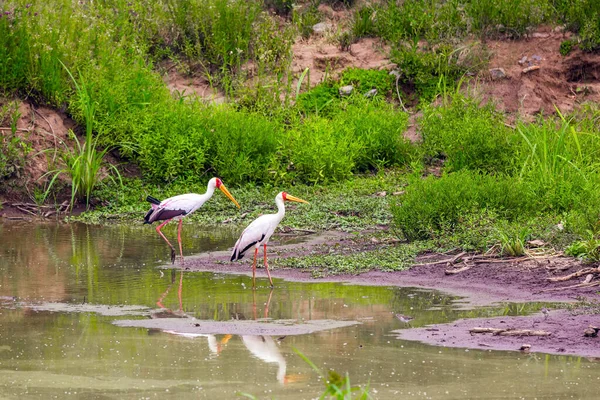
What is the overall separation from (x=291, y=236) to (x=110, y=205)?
307 cm

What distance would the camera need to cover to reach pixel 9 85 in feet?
48.7

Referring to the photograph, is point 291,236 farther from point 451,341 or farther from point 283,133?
point 451,341

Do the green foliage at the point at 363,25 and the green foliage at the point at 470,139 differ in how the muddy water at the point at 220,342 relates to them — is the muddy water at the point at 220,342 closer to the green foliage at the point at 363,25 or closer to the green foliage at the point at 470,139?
the green foliage at the point at 470,139

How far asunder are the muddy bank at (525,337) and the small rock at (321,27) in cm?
1165

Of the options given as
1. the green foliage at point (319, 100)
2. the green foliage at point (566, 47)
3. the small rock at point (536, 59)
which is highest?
the green foliage at point (566, 47)

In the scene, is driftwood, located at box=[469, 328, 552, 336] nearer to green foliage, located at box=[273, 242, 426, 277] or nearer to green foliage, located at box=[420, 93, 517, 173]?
green foliage, located at box=[273, 242, 426, 277]

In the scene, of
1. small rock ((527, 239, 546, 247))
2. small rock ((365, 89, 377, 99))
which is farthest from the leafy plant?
small rock ((527, 239, 546, 247))

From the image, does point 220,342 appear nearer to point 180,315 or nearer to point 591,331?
point 180,315

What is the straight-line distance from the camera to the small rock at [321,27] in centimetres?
1894

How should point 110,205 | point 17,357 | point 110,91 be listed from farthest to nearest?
point 110,91 → point 110,205 → point 17,357

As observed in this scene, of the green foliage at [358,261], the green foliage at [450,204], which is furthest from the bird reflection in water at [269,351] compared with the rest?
the green foliage at [450,204]

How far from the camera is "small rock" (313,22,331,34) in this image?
18.9 m

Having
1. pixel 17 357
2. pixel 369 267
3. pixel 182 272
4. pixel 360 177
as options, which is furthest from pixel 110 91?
pixel 17 357

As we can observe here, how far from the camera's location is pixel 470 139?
560 inches
